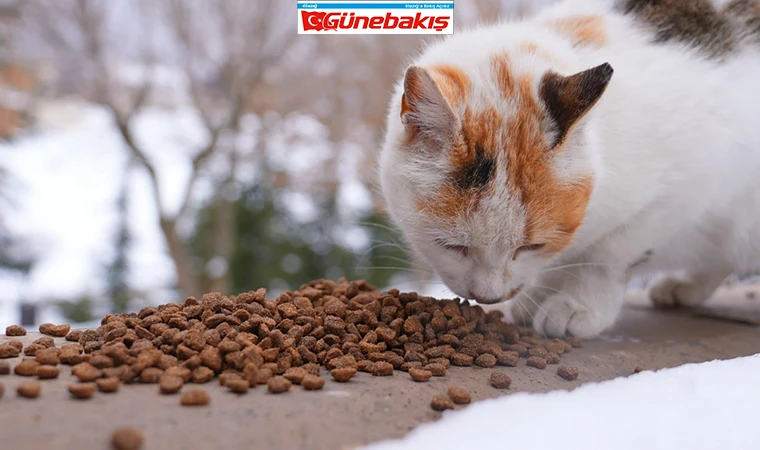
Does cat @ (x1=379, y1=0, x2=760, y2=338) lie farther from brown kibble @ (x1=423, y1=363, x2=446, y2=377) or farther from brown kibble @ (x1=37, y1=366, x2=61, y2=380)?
brown kibble @ (x1=37, y1=366, x2=61, y2=380)

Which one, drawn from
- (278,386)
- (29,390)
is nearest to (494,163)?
(278,386)

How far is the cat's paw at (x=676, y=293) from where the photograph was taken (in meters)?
1.73

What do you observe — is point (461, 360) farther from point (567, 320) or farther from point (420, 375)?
point (567, 320)

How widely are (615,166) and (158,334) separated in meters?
0.92

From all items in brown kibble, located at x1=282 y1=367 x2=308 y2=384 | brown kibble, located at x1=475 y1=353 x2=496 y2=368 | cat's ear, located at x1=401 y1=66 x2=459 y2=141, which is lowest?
brown kibble, located at x1=475 y1=353 x2=496 y2=368

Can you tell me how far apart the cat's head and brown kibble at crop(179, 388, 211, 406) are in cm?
49

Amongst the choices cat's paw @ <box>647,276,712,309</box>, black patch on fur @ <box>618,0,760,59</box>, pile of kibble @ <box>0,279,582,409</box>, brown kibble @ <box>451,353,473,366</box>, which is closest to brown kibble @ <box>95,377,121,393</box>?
pile of kibble @ <box>0,279,582,409</box>

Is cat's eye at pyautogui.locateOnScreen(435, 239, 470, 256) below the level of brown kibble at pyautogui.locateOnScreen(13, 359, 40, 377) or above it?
above

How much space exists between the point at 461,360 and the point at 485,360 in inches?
1.7

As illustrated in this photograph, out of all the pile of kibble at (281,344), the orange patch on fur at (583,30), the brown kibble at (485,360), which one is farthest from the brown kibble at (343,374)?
the orange patch on fur at (583,30)

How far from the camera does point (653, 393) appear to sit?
893 millimetres

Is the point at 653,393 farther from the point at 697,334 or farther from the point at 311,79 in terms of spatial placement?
the point at 311,79

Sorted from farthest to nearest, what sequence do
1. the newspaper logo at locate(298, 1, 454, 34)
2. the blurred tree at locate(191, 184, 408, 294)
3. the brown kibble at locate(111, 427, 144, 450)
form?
the blurred tree at locate(191, 184, 408, 294) → the newspaper logo at locate(298, 1, 454, 34) → the brown kibble at locate(111, 427, 144, 450)

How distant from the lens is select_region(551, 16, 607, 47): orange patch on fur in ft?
4.00
